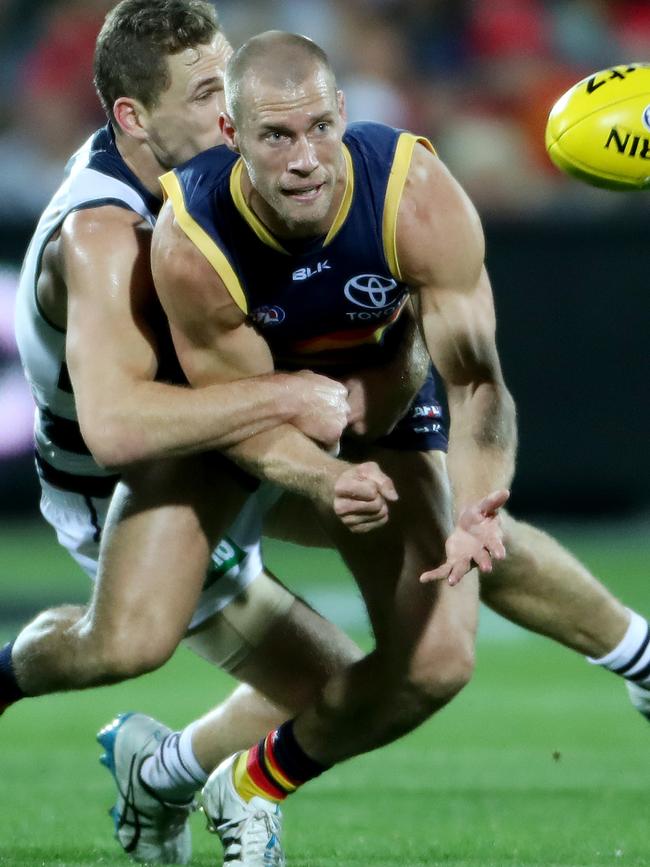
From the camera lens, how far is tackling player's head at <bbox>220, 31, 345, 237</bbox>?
429 centimetres

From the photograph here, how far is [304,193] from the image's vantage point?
433 centimetres

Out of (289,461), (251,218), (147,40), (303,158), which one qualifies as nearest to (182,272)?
(251,218)

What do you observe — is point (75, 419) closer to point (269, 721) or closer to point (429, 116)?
point (269, 721)

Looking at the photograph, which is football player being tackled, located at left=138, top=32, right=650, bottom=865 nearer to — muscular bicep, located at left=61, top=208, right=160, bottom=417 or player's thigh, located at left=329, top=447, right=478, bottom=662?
player's thigh, located at left=329, top=447, right=478, bottom=662

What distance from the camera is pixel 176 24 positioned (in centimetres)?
514

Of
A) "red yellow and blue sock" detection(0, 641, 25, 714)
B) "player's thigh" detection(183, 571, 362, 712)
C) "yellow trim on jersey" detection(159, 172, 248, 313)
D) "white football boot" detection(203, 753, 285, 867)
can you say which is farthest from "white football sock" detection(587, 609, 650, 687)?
"red yellow and blue sock" detection(0, 641, 25, 714)

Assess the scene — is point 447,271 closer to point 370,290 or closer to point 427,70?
point 370,290

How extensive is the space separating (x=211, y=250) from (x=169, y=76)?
86cm

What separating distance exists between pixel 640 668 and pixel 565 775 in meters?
1.18

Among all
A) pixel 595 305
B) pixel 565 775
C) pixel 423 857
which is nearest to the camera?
pixel 423 857

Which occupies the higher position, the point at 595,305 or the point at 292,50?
the point at 292,50

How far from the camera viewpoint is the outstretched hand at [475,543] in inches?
160

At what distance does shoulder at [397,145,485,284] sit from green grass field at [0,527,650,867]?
5.18ft

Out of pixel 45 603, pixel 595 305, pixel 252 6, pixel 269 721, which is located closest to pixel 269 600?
pixel 269 721
